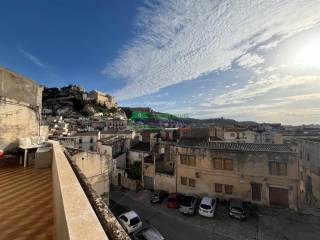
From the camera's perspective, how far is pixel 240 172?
645 inches

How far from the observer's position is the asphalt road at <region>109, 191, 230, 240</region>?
12945mm

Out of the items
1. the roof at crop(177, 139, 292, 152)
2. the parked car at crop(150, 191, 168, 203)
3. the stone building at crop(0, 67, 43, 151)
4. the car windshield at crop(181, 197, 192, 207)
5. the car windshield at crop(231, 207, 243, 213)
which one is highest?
the stone building at crop(0, 67, 43, 151)

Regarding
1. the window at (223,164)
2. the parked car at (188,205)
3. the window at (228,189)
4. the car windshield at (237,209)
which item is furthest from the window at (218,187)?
the car windshield at (237,209)

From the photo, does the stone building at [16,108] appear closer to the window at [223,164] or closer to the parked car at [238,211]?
the window at [223,164]

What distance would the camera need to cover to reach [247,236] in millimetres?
12438

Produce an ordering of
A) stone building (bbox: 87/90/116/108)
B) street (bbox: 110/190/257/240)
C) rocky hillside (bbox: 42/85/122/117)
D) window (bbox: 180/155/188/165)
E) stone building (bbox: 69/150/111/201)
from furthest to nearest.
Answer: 1. stone building (bbox: 87/90/116/108)
2. rocky hillside (bbox: 42/85/122/117)
3. window (bbox: 180/155/188/165)
4. street (bbox: 110/190/257/240)
5. stone building (bbox: 69/150/111/201)

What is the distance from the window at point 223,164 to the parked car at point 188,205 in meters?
3.78

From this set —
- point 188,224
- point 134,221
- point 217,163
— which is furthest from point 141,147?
point 188,224

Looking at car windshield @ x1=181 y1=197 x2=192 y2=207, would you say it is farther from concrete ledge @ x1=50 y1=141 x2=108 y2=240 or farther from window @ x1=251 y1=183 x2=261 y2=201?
concrete ledge @ x1=50 y1=141 x2=108 y2=240

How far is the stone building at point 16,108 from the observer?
7938 mm

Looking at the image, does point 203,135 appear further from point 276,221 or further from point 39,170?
point 39,170

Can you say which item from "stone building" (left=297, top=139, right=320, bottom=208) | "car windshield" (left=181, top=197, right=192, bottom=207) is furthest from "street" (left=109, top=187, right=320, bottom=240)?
"stone building" (left=297, top=139, right=320, bottom=208)

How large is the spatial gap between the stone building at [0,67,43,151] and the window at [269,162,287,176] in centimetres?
1718

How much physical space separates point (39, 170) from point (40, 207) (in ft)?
11.2
